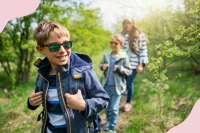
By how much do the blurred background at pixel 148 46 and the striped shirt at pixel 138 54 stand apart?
0.07 meters

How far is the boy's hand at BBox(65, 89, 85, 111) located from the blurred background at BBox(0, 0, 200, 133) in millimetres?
957

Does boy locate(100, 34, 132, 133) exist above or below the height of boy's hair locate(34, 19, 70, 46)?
below

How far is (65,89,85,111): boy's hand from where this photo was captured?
1817 millimetres

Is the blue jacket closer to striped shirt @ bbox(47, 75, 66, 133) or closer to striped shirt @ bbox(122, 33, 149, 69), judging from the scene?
striped shirt @ bbox(47, 75, 66, 133)

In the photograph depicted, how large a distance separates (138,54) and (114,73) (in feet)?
1.76

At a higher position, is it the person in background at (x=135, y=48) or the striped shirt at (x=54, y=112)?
the person in background at (x=135, y=48)

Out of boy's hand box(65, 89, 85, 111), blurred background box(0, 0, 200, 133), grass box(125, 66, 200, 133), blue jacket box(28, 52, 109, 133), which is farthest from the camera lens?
grass box(125, 66, 200, 133)

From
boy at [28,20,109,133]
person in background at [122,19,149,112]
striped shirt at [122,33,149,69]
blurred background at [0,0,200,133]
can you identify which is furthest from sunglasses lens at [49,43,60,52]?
striped shirt at [122,33,149,69]

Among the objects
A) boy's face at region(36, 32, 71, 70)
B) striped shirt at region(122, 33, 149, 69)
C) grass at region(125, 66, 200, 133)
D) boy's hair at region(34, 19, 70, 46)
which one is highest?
boy's hair at region(34, 19, 70, 46)

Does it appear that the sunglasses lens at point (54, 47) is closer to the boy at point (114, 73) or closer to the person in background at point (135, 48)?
the boy at point (114, 73)

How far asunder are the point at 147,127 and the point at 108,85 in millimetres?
719

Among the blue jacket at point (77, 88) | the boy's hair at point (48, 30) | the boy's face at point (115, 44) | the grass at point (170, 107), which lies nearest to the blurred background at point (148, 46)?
the grass at point (170, 107)

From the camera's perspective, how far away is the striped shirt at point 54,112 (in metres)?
1.99

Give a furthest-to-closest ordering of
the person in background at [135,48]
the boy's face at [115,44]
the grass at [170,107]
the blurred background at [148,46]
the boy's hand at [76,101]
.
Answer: the person in background at [135,48] → the boy's face at [115,44] → the grass at [170,107] → the blurred background at [148,46] → the boy's hand at [76,101]
